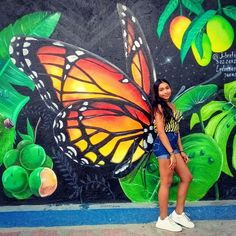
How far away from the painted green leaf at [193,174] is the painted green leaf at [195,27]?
3.36 ft

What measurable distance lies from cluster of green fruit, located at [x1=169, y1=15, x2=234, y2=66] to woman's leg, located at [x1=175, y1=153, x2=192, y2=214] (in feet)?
4.00

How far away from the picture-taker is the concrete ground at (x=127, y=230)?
3.88 meters

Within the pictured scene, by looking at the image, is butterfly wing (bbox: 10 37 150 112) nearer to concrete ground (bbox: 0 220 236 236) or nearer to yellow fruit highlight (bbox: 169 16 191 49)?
yellow fruit highlight (bbox: 169 16 191 49)

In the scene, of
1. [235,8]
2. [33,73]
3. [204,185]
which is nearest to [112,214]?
[204,185]

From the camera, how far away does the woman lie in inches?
153

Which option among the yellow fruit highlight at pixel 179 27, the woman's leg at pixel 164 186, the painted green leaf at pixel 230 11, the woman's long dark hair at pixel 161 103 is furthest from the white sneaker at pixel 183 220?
the painted green leaf at pixel 230 11

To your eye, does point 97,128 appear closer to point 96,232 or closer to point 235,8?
point 96,232

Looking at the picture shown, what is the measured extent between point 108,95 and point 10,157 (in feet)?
4.25

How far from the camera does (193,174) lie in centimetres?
438

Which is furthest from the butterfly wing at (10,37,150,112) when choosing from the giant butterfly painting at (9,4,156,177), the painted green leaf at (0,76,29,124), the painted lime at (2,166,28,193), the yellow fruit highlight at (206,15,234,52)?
the yellow fruit highlight at (206,15,234,52)

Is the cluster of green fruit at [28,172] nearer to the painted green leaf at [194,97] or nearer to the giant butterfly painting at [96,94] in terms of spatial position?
the giant butterfly painting at [96,94]

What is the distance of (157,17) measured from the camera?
13.7 ft

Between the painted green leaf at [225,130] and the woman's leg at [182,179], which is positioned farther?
the painted green leaf at [225,130]

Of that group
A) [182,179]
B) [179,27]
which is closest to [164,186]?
[182,179]
